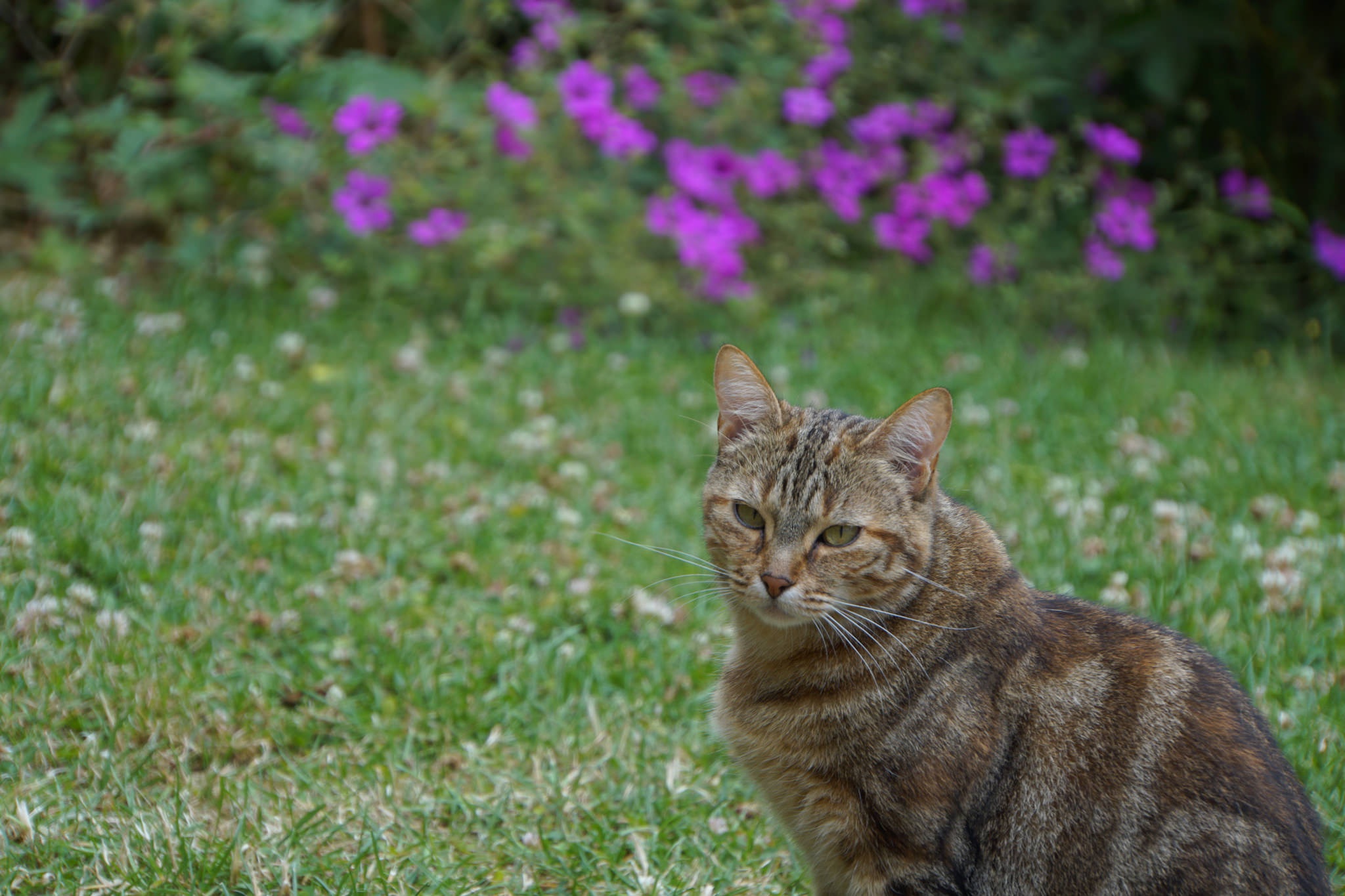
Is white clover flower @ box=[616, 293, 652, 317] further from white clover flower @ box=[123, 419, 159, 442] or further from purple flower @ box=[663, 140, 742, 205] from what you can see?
white clover flower @ box=[123, 419, 159, 442]

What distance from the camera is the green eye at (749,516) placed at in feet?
8.74

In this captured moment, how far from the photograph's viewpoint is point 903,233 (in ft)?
22.1

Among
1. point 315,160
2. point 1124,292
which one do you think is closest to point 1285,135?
point 1124,292

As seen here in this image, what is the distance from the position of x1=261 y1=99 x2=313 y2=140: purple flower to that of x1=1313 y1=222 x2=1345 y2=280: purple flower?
5.36 metres

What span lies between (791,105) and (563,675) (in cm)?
394

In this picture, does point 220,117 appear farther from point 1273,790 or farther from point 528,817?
point 1273,790

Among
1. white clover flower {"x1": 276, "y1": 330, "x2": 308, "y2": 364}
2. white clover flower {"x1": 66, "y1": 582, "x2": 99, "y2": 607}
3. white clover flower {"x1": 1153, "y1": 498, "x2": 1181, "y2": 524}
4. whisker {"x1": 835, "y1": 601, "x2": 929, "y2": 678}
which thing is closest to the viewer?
whisker {"x1": 835, "y1": 601, "x2": 929, "y2": 678}

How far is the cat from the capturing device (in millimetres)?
2240

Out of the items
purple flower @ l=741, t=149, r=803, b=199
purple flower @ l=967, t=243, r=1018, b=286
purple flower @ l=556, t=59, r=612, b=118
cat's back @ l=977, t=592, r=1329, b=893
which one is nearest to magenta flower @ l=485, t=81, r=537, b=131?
purple flower @ l=556, t=59, r=612, b=118

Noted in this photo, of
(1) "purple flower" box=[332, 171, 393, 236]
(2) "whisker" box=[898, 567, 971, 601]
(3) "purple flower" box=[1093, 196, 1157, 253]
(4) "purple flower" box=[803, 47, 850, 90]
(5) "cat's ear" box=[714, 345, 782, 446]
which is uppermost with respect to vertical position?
(5) "cat's ear" box=[714, 345, 782, 446]

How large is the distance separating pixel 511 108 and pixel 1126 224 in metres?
3.29

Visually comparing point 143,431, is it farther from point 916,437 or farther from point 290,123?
point 916,437

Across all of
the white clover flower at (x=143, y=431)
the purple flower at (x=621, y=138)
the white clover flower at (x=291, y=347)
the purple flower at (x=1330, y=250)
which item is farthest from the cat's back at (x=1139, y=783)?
the purple flower at (x=1330, y=250)

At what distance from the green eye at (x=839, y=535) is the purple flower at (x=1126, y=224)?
4602mm
